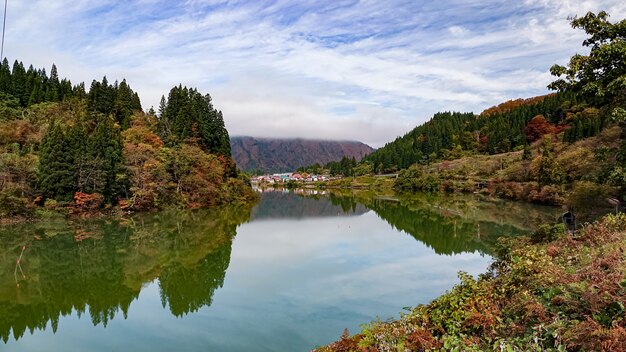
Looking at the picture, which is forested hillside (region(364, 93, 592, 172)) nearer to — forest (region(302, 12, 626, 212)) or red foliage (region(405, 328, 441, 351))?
forest (region(302, 12, 626, 212))

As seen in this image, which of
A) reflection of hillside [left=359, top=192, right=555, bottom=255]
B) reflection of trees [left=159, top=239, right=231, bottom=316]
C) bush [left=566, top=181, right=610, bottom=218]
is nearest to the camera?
reflection of trees [left=159, top=239, right=231, bottom=316]

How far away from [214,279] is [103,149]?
2784cm

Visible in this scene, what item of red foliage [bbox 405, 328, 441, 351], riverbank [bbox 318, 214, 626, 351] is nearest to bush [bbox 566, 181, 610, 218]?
riverbank [bbox 318, 214, 626, 351]

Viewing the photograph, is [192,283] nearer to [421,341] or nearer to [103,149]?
[421,341]

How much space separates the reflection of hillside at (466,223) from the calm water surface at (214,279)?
190mm

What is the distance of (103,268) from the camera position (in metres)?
22.0

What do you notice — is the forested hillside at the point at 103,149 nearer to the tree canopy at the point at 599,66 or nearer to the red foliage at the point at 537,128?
the tree canopy at the point at 599,66

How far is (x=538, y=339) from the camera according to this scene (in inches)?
233

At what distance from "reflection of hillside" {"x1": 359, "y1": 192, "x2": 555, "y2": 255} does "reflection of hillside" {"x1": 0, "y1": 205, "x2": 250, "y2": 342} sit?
1509 centimetres

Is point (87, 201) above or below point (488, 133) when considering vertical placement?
below

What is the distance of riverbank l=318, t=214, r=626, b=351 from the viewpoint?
560 centimetres

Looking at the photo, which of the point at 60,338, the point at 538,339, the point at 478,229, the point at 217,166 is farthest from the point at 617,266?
the point at 217,166

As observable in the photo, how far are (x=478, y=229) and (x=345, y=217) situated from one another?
17.8 meters

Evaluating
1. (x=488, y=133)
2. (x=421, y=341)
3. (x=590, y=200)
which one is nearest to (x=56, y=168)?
(x=421, y=341)
